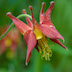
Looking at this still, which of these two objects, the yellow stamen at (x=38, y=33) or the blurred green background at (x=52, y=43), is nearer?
the yellow stamen at (x=38, y=33)

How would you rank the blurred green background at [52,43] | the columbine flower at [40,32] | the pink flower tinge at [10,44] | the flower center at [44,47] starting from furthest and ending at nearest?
the pink flower tinge at [10,44]
the blurred green background at [52,43]
the flower center at [44,47]
the columbine flower at [40,32]

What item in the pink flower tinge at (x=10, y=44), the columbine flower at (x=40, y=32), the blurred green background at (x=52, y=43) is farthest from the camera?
the pink flower tinge at (x=10, y=44)

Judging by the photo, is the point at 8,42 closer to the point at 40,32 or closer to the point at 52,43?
the point at 52,43

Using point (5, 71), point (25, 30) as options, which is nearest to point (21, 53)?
point (5, 71)

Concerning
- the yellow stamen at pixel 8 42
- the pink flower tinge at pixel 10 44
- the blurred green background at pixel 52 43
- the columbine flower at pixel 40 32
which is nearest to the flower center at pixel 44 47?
the columbine flower at pixel 40 32

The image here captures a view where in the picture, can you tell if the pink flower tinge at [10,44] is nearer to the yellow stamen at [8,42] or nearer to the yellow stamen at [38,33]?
the yellow stamen at [8,42]

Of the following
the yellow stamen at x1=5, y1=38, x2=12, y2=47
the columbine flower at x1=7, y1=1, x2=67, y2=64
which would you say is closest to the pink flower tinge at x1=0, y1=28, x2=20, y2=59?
the yellow stamen at x1=5, y1=38, x2=12, y2=47

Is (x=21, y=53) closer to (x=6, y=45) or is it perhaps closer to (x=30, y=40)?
(x=6, y=45)

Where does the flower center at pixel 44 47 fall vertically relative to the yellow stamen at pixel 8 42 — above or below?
above

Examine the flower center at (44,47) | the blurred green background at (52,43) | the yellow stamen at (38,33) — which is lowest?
the blurred green background at (52,43)
